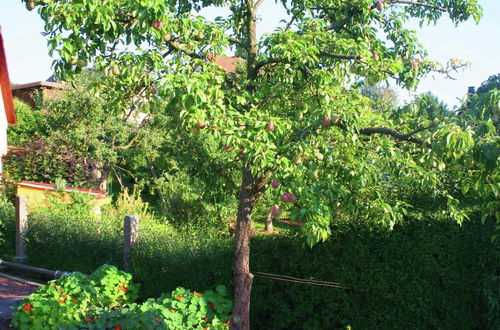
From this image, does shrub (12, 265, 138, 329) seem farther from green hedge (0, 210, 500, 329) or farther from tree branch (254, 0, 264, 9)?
tree branch (254, 0, 264, 9)

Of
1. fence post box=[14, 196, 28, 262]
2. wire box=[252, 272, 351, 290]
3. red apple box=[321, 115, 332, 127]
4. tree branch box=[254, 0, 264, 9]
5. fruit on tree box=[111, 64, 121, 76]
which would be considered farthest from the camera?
fence post box=[14, 196, 28, 262]

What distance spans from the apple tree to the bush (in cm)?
81

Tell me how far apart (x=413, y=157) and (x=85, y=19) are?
3211 mm

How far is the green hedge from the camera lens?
18.7ft

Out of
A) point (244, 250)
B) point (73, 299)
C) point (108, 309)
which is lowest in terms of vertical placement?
point (108, 309)

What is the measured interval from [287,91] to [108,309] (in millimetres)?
3645

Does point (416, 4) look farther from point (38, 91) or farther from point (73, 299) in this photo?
point (38, 91)

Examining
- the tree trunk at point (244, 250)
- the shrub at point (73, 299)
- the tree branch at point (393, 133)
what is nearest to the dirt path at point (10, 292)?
the shrub at point (73, 299)

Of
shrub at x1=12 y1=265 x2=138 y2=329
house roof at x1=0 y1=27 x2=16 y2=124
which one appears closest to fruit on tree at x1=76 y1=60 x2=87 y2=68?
shrub at x1=12 y1=265 x2=138 y2=329

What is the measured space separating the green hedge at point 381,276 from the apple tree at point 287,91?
1.69 ft

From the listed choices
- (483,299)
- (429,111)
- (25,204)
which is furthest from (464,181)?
(25,204)

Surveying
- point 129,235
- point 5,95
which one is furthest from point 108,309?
point 5,95

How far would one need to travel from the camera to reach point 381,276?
19.1 ft

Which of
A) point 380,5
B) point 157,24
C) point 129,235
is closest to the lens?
point 157,24
